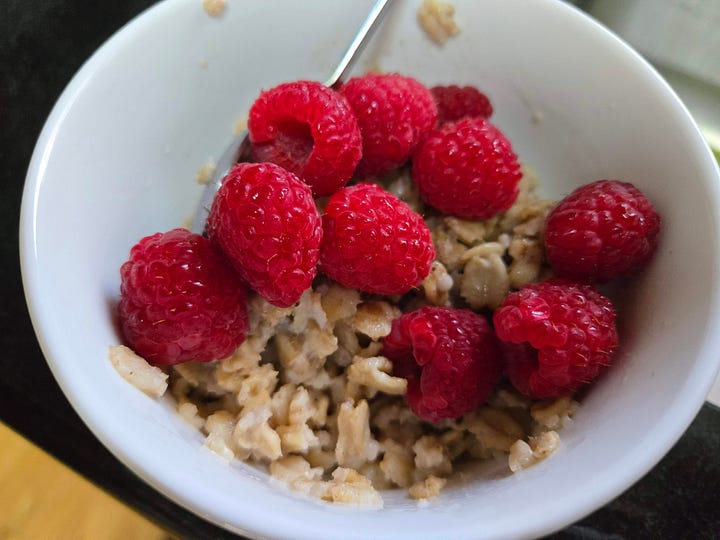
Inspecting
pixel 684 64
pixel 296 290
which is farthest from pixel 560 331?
pixel 684 64

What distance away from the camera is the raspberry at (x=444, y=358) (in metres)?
0.67

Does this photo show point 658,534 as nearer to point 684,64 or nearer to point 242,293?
point 242,293

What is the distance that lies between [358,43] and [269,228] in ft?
1.17

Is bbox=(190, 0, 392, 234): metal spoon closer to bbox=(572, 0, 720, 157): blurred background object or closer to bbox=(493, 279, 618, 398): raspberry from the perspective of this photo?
bbox=(493, 279, 618, 398): raspberry

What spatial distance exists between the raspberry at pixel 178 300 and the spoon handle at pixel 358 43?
1.03 ft

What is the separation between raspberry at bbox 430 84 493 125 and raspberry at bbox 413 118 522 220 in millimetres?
51

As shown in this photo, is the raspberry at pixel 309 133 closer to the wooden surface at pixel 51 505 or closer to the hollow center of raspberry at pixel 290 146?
the hollow center of raspberry at pixel 290 146

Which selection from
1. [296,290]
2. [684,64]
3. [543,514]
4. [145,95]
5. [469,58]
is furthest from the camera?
[684,64]

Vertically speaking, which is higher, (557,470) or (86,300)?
(557,470)

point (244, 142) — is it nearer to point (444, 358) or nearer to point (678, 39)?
point (444, 358)

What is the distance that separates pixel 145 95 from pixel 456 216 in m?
0.39

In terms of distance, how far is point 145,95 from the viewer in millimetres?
764

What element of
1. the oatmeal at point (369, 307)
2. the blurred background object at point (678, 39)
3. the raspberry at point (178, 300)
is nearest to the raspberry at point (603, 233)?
the oatmeal at point (369, 307)

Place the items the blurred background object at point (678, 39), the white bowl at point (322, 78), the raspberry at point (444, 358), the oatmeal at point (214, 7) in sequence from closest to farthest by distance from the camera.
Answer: the white bowl at point (322, 78) → the raspberry at point (444, 358) → the oatmeal at point (214, 7) → the blurred background object at point (678, 39)
